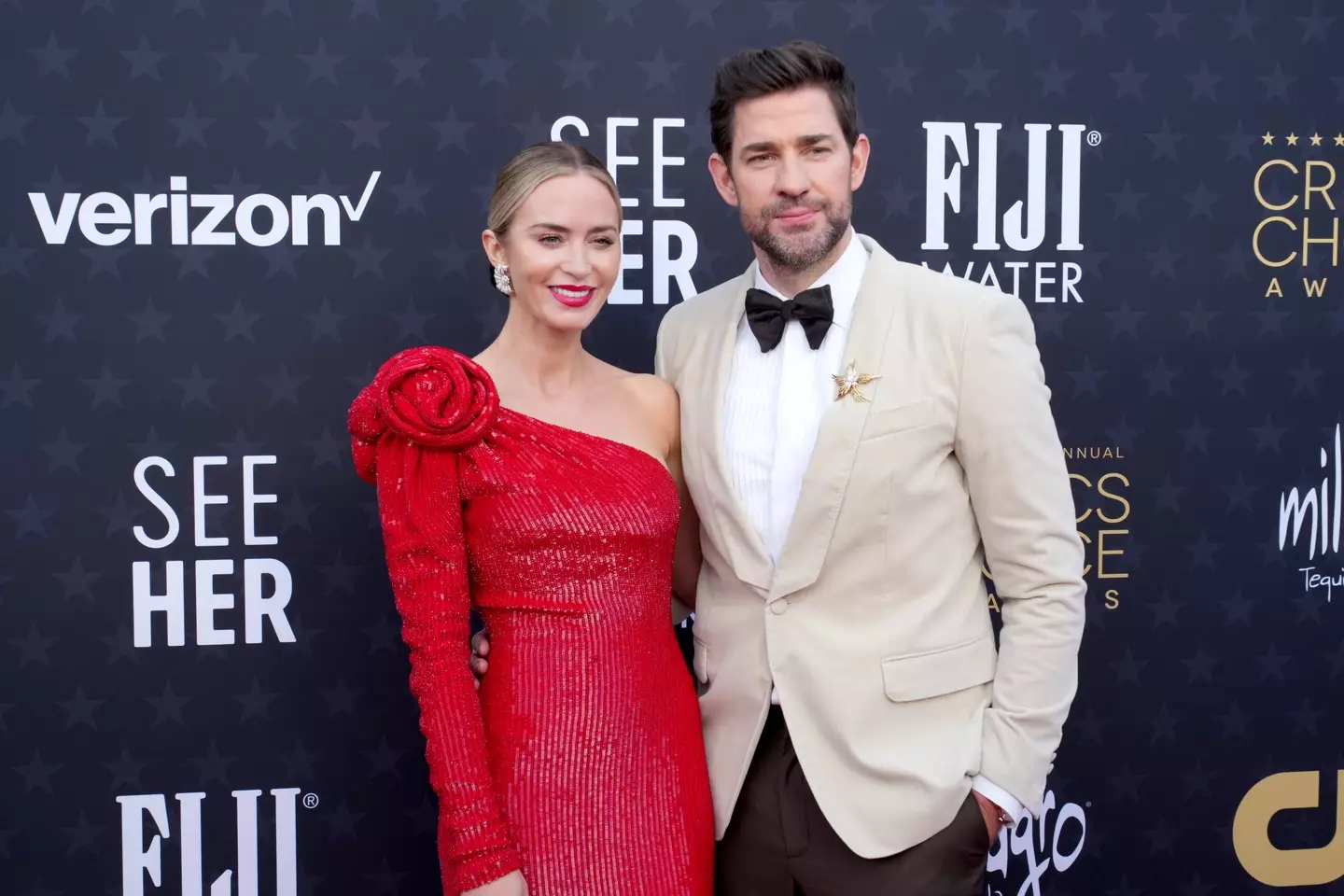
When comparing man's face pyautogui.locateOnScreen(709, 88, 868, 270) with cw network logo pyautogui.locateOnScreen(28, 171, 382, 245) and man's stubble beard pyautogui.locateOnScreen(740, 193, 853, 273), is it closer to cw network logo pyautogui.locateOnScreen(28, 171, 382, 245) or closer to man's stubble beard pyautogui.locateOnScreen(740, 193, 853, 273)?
man's stubble beard pyautogui.locateOnScreen(740, 193, 853, 273)

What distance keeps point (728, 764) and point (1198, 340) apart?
1540 millimetres

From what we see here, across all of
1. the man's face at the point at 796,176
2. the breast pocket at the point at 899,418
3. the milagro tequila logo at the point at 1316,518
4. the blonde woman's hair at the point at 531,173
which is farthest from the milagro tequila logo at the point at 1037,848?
the blonde woman's hair at the point at 531,173

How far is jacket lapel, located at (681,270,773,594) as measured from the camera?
67.5 inches

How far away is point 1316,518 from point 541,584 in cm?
191

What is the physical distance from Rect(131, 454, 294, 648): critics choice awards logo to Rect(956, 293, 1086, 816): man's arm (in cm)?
147

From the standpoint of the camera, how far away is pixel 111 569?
2.32 m

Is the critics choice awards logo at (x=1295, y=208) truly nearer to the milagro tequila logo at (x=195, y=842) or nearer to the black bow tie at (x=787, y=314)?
the black bow tie at (x=787, y=314)

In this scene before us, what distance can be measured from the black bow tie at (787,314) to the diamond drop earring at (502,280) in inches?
15.3

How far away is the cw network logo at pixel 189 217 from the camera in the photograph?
2279mm

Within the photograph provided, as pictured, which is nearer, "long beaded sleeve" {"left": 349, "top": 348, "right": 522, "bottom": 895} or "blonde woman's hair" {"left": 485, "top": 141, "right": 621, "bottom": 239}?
"long beaded sleeve" {"left": 349, "top": 348, "right": 522, "bottom": 895}

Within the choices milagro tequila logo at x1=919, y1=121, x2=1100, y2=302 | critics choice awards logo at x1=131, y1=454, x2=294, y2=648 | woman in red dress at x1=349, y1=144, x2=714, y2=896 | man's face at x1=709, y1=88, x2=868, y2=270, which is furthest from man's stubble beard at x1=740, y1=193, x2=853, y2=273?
critics choice awards logo at x1=131, y1=454, x2=294, y2=648

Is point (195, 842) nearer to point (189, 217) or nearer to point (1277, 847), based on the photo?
point (189, 217)

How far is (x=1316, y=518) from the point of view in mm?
2568

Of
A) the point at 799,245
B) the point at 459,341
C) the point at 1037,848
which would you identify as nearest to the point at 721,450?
the point at 799,245
